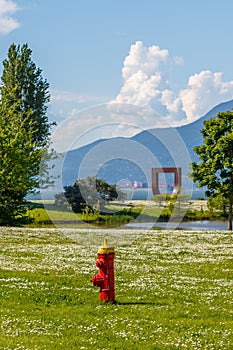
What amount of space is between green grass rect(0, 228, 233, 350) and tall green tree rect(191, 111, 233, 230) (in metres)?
22.5

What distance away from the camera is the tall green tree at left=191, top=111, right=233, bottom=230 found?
49.3m

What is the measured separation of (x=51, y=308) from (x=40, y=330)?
2.11 metres

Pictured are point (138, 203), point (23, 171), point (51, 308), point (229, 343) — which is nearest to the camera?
point (229, 343)

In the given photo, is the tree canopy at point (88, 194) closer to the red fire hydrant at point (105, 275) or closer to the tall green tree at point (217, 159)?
the tall green tree at point (217, 159)

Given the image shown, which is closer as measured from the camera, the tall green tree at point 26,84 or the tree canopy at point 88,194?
the tree canopy at point 88,194

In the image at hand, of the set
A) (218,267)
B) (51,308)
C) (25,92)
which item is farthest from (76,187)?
(51,308)

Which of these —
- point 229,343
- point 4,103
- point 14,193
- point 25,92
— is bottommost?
point 229,343

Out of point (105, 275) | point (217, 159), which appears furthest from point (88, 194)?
point (105, 275)

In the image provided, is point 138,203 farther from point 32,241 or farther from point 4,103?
point 32,241

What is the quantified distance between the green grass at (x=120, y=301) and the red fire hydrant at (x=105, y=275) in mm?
465

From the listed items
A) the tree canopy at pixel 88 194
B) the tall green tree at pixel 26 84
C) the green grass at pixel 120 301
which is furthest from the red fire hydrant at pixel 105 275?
the tall green tree at pixel 26 84

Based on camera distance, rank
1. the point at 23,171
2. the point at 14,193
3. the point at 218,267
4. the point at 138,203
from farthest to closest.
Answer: the point at 138,203 → the point at 14,193 → the point at 23,171 → the point at 218,267

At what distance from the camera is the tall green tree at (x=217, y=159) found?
162ft

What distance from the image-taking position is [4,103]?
53938mm
